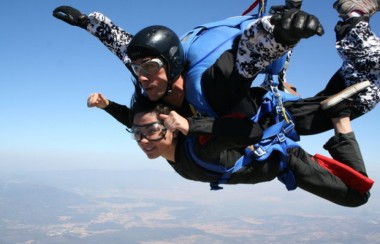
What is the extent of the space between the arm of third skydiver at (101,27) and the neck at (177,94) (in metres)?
0.84

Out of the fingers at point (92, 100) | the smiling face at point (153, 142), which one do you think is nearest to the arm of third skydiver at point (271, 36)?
the smiling face at point (153, 142)

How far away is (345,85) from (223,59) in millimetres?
1582

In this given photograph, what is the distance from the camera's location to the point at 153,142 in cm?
328

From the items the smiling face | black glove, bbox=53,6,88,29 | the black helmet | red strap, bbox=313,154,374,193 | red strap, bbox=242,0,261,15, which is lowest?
red strap, bbox=313,154,374,193

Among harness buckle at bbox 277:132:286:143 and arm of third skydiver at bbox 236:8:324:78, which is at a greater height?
arm of third skydiver at bbox 236:8:324:78

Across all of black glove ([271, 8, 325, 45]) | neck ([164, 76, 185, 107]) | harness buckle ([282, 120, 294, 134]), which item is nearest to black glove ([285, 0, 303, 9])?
harness buckle ([282, 120, 294, 134])

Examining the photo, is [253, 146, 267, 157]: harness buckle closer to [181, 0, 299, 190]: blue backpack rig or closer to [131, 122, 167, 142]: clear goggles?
[181, 0, 299, 190]: blue backpack rig

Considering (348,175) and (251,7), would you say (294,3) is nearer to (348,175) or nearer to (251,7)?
(251,7)

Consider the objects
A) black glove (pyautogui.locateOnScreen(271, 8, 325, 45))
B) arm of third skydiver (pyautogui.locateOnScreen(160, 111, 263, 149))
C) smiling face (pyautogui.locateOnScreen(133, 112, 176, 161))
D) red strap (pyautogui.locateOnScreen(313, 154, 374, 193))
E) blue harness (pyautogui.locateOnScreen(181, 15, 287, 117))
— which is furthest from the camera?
red strap (pyautogui.locateOnScreen(313, 154, 374, 193))

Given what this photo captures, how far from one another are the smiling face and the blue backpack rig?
222mm

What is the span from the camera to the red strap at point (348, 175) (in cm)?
344

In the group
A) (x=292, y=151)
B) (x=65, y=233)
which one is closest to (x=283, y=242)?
(x=65, y=233)

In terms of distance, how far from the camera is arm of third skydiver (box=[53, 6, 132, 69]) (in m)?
3.69

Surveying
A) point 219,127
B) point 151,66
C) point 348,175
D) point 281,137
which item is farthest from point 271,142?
point 151,66
